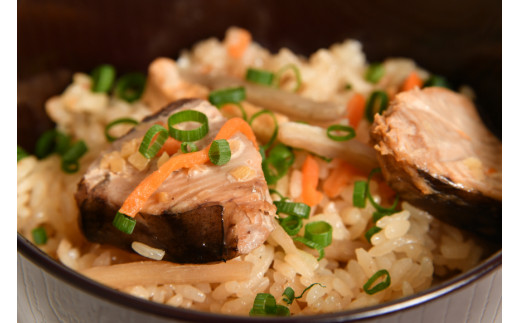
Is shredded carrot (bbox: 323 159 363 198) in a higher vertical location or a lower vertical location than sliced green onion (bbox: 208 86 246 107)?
lower

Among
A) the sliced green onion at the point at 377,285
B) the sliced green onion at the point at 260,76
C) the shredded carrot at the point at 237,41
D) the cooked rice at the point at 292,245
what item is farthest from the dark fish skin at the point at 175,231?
the shredded carrot at the point at 237,41

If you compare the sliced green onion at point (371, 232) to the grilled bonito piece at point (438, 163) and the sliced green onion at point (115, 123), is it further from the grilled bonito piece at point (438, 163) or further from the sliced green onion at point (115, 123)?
the sliced green onion at point (115, 123)

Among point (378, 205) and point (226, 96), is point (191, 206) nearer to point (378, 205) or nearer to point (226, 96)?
point (378, 205)

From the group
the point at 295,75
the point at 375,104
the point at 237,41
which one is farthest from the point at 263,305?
the point at 237,41

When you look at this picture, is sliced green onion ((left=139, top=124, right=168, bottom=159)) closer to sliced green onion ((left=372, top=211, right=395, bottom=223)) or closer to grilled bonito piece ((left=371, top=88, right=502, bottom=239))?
grilled bonito piece ((left=371, top=88, right=502, bottom=239))

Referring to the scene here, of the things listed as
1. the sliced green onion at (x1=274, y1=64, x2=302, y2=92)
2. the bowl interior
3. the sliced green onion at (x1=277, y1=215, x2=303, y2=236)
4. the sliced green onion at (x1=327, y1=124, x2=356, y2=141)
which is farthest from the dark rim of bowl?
the sliced green onion at (x1=274, y1=64, x2=302, y2=92)

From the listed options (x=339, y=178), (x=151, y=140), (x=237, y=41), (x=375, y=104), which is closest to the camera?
(x=151, y=140)
